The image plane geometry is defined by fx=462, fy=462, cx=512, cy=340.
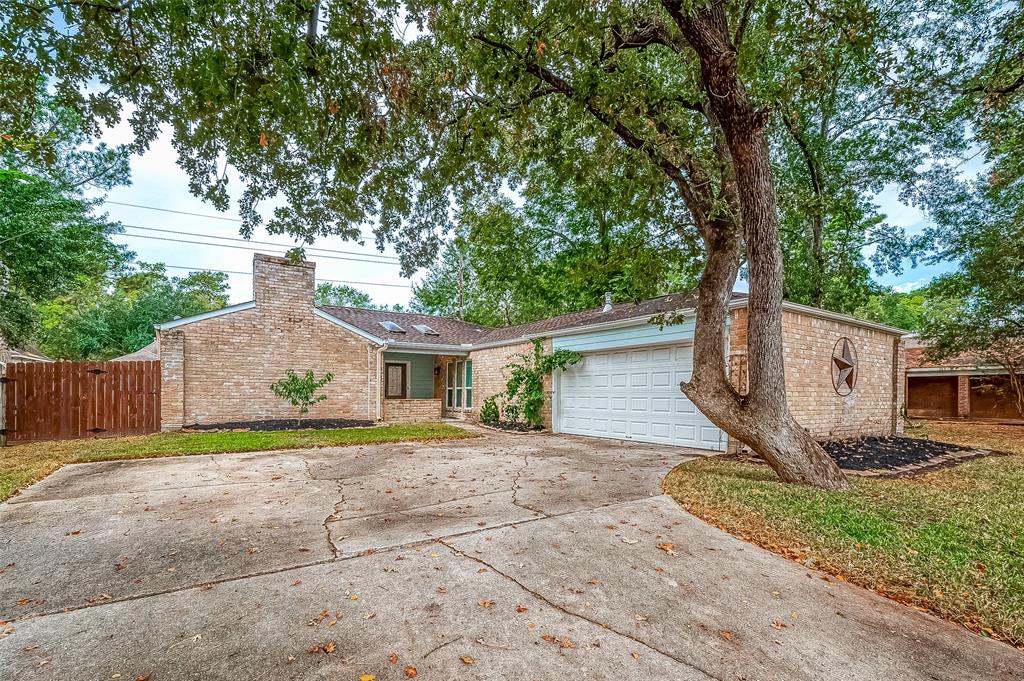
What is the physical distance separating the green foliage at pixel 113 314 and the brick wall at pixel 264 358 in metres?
13.1

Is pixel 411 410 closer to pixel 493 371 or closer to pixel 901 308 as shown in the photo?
pixel 493 371

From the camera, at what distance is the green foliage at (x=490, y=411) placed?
45.0 feet

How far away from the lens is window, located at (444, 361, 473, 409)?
53.0 feet

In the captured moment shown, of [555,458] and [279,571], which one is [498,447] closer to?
[555,458]

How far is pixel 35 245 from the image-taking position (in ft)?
40.0

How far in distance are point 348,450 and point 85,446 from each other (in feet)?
16.8

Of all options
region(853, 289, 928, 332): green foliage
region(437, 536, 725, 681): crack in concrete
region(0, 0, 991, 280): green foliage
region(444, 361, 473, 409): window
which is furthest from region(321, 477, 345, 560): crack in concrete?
region(853, 289, 928, 332): green foliage

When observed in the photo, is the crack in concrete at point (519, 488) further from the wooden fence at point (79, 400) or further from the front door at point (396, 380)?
the front door at point (396, 380)

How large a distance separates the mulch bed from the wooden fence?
13.2m

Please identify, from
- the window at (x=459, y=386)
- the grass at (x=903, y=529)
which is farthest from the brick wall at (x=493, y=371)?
the grass at (x=903, y=529)

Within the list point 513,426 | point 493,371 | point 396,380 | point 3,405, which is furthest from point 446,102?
point 396,380

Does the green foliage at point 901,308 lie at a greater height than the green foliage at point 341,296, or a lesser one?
lesser

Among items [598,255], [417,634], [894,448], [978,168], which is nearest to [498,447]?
[598,255]

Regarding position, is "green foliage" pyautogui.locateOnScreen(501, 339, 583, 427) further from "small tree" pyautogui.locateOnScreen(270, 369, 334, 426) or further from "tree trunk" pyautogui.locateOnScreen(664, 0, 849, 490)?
"tree trunk" pyautogui.locateOnScreen(664, 0, 849, 490)
